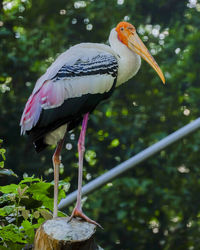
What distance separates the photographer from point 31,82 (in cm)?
589

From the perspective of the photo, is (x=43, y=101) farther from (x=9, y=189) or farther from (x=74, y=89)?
(x=9, y=189)

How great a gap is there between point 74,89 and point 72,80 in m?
0.04

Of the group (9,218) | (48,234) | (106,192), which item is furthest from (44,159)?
(48,234)

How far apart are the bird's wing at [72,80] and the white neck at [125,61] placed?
4 cm

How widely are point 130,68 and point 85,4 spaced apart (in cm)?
348

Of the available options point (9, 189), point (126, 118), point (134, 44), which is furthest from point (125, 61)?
point (126, 118)

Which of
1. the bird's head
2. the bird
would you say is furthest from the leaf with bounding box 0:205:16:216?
the bird's head

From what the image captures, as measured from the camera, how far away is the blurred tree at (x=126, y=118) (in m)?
5.87

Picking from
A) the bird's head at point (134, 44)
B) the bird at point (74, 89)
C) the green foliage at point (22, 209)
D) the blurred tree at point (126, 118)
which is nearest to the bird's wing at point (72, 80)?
the bird at point (74, 89)

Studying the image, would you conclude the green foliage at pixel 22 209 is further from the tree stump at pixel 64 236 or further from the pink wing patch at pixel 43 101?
the pink wing patch at pixel 43 101

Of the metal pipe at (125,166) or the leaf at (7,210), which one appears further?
the metal pipe at (125,166)

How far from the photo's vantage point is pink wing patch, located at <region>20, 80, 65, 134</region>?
2594mm

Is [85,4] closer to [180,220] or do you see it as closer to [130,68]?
[180,220]

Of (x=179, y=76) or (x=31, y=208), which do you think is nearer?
(x=31, y=208)
